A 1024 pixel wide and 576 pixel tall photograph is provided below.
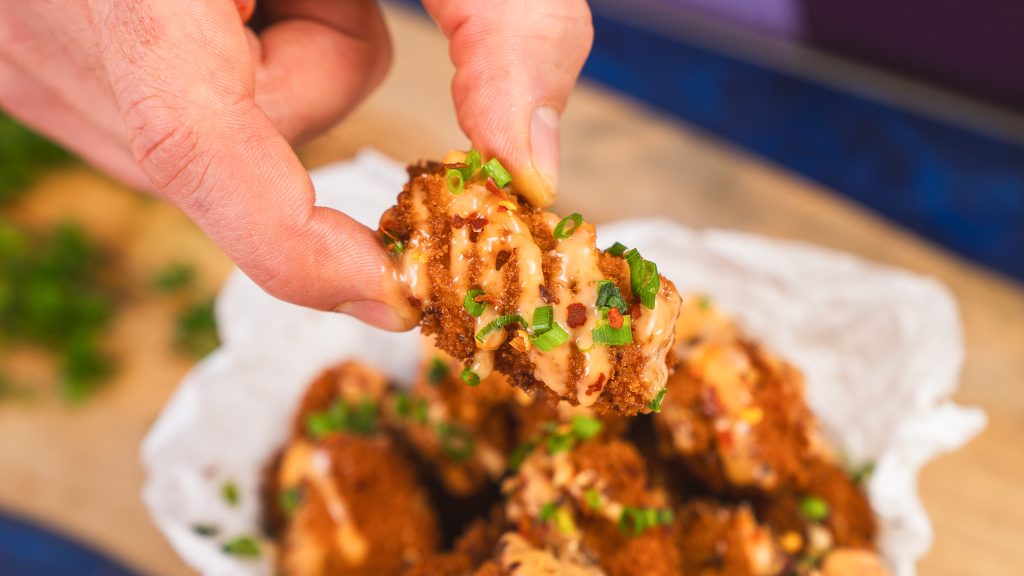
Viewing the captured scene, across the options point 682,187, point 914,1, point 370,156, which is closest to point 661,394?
point 370,156

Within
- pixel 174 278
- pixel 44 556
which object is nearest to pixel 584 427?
pixel 44 556

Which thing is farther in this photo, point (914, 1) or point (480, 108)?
point (914, 1)

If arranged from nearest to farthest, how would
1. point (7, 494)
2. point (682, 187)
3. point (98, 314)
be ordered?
point (7, 494) < point (98, 314) < point (682, 187)

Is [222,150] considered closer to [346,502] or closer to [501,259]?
[501,259]

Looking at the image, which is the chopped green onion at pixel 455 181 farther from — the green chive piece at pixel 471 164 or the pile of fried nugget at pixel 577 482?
the pile of fried nugget at pixel 577 482

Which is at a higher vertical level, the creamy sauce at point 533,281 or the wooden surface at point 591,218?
the creamy sauce at point 533,281

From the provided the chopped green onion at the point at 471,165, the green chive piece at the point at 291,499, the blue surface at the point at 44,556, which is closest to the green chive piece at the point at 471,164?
the chopped green onion at the point at 471,165

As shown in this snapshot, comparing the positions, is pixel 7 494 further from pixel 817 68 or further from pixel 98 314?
pixel 817 68
